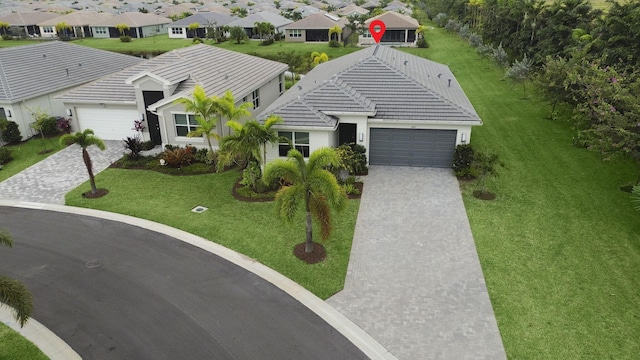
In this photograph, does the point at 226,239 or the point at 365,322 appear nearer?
the point at 365,322

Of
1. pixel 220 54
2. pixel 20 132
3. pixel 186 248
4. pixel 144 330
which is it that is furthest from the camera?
pixel 220 54

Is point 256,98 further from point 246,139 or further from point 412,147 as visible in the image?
point 412,147

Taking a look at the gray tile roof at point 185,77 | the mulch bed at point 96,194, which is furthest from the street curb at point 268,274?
the gray tile roof at point 185,77

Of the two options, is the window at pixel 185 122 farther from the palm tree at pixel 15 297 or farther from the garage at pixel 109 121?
the palm tree at pixel 15 297

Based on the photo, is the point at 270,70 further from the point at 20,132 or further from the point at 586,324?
the point at 586,324

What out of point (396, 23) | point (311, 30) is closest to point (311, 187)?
point (396, 23)

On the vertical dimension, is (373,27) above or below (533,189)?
above

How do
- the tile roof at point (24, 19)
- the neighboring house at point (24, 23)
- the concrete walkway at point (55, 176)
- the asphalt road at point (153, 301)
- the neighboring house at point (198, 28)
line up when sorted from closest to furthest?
1. the asphalt road at point (153, 301)
2. the concrete walkway at point (55, 176)
3. the neighboring house at point (198, 28)
4. the neighboring house at point (24, 23)
5. the tile roof at point (24, 19)

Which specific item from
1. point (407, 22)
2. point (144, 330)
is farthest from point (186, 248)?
point (407, 22)
